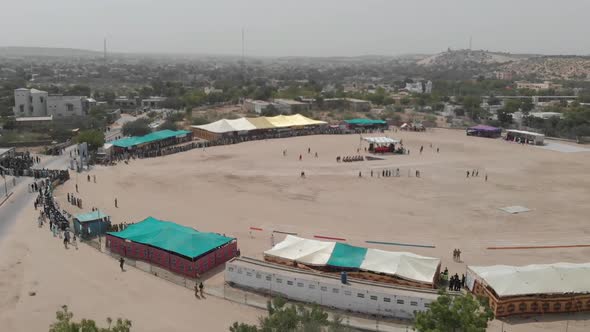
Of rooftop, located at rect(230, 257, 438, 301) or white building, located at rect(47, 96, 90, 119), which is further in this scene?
white building, located at rect(47, 96, 90, 119)

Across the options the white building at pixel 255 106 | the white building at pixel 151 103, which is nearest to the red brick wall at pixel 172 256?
the white building at pixel 255 106

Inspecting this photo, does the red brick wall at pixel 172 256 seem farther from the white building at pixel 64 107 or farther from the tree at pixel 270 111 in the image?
the tree at pixel 270 111

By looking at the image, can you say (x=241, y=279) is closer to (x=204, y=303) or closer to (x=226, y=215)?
(x=204, y=303)

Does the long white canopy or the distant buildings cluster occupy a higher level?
the distant buildings cluster

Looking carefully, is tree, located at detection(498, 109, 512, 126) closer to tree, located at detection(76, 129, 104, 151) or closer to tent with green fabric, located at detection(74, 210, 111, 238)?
tree, located at detection(76, 129, 104, 151)

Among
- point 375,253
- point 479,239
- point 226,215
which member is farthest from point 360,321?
point 226,215

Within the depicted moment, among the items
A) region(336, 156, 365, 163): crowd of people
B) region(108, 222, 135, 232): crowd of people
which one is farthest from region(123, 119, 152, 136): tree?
region(108, 222, 135, 232): crowd of people
